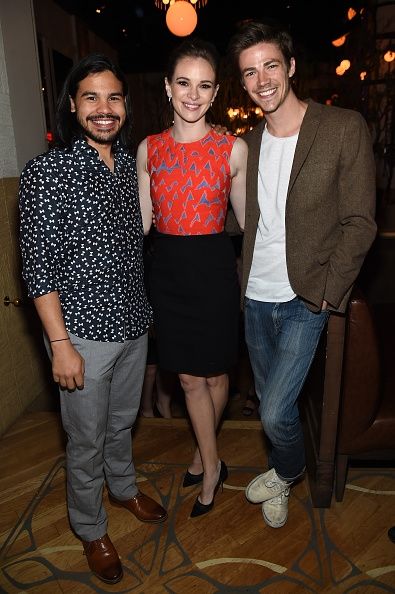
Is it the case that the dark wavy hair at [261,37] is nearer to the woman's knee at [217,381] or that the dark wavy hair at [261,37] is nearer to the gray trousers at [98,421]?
the gray trousers at [98,421]

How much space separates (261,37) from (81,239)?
1.03 m

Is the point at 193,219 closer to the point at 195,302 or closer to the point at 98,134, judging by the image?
the point at 195,302

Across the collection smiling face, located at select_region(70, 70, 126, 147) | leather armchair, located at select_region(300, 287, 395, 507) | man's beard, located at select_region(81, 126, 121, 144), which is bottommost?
leather armchair, located at select_region(300, 287, 395, 507)

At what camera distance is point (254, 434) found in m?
2.87

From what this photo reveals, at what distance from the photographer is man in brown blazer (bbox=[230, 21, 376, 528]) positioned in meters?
Answer: 1.78

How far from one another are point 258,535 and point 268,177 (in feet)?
4.96

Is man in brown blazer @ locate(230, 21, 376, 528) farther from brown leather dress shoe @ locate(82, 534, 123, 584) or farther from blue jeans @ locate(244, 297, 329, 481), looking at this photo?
brown leather dress shoe @ locate(82, 534, 123, 584)

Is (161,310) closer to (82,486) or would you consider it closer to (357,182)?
(82,486)

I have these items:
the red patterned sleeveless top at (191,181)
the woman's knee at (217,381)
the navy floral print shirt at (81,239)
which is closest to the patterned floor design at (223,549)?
the woman's knee at (217,381)

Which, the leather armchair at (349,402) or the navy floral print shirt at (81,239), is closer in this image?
the navy floral print shirt at (81,239)

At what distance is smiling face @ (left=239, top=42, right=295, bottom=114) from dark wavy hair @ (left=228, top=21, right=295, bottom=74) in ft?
0.05

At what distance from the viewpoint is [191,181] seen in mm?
1951

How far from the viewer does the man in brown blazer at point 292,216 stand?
5.84 ft

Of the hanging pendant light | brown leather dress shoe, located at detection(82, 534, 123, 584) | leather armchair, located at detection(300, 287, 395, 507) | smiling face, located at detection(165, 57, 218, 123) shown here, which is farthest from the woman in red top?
the hanging pendant light
